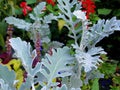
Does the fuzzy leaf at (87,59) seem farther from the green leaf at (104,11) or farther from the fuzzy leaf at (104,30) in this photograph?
the green leaf at (104,11)

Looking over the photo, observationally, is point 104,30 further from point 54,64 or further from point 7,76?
point 7,76

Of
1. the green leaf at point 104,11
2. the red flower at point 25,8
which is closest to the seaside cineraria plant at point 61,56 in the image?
the red flower at point 25,8

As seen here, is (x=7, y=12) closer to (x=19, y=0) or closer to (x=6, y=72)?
(x=19, y=0)

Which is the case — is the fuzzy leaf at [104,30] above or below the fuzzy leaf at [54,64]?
below

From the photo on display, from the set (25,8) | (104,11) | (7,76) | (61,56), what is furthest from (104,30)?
(104,11)

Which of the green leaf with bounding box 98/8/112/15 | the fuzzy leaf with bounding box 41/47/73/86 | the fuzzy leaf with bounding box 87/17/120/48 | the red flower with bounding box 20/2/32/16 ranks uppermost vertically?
the fuzzy leaf with bounding box 41/47/73/86

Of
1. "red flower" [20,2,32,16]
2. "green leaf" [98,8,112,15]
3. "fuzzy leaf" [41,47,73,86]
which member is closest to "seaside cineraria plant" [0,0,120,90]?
"fuzzy leaf" [41,47,73,86]

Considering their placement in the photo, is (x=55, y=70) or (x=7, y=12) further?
(x=7, y=12)

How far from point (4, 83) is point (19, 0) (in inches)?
60.1

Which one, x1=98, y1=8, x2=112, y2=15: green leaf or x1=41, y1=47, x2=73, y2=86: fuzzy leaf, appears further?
x1=98, y1=8, x2=112, y2=15: green leaf

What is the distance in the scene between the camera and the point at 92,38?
1681 mm

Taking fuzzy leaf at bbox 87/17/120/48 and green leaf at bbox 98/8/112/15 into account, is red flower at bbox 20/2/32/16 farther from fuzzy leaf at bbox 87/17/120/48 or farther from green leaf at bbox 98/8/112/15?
fuzzy leaf at bbox 87/17/120/48

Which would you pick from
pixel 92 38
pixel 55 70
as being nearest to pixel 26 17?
pixel 92 38

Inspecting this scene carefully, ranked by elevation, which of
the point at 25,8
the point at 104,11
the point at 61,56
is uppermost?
the point at 61,56
